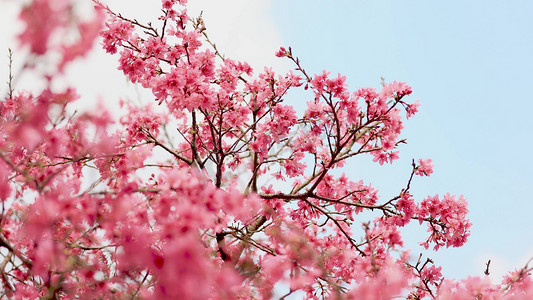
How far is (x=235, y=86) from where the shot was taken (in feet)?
17.7

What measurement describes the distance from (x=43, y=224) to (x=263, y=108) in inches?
140

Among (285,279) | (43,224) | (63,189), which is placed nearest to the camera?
(43,224)

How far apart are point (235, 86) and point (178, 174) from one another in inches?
121

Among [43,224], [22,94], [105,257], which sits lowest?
[43,224]

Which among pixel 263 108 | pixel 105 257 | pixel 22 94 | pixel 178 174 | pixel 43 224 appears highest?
pixel 22 94

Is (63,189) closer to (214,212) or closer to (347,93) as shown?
(214,212)

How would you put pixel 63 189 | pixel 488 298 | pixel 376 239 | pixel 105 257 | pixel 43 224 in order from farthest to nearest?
pixel 376 239, pixel 105 257, pixel 488 298, pixel 63 189, pixel 43 224

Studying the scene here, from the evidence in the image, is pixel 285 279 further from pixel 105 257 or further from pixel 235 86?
pixel 235 86

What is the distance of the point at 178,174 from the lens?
98.4 inches

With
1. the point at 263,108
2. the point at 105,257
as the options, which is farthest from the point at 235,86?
the point at 105,257

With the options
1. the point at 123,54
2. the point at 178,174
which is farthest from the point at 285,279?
the point at 123,54

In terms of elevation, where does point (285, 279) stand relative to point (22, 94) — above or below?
below

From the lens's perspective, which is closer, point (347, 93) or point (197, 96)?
point (197, 96)

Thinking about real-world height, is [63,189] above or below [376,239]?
below
